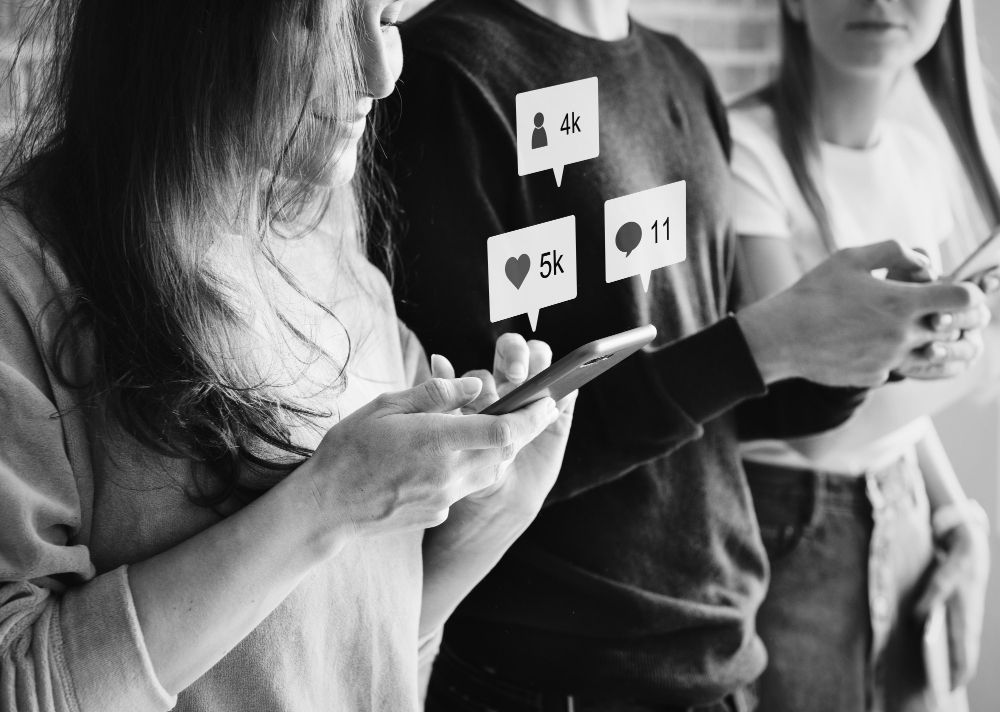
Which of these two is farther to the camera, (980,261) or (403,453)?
(980,261)

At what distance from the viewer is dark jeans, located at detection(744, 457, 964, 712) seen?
1476mm

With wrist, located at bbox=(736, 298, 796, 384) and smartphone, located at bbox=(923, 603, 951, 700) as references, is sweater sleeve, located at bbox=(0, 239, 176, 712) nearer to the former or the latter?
wrist, located at bbox=(736, 298, 796, 384)

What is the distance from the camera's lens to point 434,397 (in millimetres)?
845

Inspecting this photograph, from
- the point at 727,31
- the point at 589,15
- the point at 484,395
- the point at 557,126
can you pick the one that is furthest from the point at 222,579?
the point at 727,31

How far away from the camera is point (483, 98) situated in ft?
3.62

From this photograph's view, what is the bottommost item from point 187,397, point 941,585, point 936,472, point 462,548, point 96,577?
point 941,585

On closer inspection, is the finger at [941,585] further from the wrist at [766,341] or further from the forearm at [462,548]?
the forearm at [462,548]

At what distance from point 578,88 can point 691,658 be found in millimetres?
708

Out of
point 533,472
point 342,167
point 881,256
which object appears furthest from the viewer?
point 881,256

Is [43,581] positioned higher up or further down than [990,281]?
higher up

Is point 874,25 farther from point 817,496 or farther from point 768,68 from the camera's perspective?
point 817,496

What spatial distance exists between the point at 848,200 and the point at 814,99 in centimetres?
15

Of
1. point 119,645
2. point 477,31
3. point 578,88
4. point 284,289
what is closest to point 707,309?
point 578,88

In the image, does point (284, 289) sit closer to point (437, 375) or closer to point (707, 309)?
point (437, 375)
